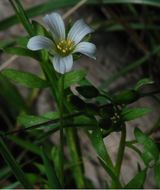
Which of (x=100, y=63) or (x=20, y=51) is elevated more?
(x=20, y=51)

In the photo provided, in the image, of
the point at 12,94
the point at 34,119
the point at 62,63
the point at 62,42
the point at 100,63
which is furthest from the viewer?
the point at 100,63

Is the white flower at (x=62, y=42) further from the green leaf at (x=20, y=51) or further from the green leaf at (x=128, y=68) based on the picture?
the green leaf at (x=128, y=68)

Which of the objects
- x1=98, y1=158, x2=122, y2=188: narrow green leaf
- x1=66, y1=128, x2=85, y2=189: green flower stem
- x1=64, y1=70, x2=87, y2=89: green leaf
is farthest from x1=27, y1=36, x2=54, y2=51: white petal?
x1=66, y1=128, x2=85, y2=189: green flower stem

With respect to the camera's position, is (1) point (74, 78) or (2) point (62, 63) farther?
(1) point (74, 78)

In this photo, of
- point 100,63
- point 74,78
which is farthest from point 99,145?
point 100,63

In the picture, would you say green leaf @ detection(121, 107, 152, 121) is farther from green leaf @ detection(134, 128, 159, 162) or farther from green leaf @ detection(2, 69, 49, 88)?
green leaf @ detection(2, 69, 49, 88)

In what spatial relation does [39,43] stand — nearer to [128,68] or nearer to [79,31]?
[79,31]

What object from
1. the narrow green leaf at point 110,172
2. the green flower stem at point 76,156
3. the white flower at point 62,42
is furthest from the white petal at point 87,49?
the green flower stem at point 76,156

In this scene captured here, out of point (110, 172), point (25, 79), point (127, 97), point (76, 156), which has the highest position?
point (25, 79)
